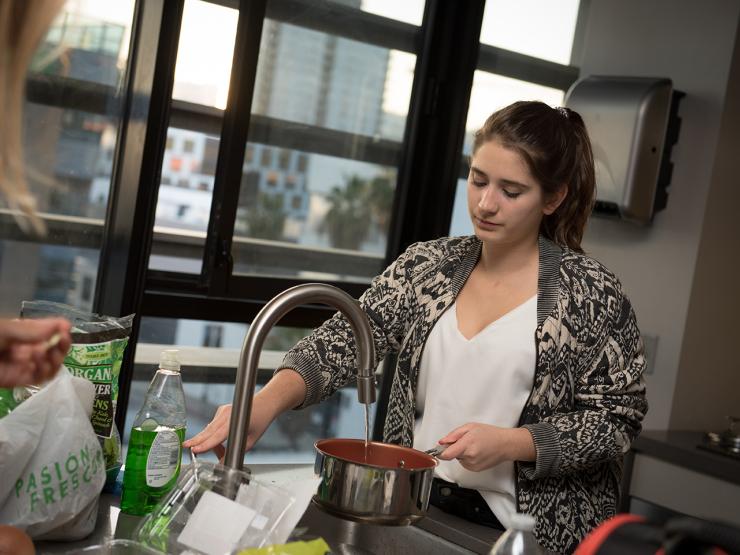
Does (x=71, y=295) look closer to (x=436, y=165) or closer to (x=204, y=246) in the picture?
(x=204, y=246)

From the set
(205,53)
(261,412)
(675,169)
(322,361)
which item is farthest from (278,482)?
(675,169)

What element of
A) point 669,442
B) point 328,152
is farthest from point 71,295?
point 669,442

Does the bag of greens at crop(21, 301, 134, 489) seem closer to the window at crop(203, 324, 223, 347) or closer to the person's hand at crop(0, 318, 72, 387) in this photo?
the person's hand at crop(0, 318, 72, 387)

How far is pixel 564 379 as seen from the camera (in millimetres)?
1720

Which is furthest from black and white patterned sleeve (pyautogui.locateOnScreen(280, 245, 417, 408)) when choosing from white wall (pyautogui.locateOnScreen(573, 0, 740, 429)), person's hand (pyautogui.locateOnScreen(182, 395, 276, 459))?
white wall (pyautogui.locateOnScreen(573, 0, 740, 429))

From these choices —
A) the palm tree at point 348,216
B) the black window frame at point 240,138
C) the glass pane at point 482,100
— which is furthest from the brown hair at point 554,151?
the glass pane at point 482,100

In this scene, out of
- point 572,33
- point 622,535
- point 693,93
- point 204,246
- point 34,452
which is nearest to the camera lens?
point 622,535

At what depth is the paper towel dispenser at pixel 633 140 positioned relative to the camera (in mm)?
2918

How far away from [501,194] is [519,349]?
273 mm

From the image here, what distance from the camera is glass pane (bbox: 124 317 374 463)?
2.78 metres

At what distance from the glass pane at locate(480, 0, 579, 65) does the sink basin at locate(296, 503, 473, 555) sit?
216 centimetres

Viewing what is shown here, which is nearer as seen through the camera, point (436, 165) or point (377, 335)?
point (377, 335)

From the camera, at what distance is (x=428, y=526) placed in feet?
5.01

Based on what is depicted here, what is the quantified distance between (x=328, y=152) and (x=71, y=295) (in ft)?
2.96
